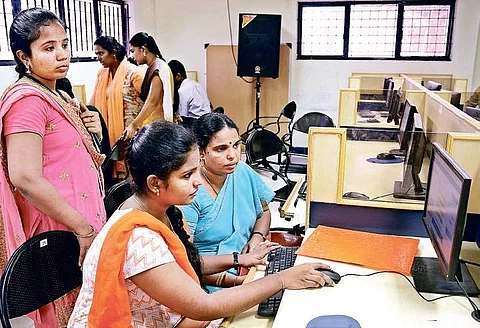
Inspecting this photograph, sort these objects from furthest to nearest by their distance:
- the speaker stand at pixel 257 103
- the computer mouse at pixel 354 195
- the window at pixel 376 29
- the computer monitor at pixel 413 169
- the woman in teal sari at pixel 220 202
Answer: the speaker stand at pixel 257 103 → the window at pixel 376 29 → the computer monitor at pixel 413 169 → the computer mouse at pixel 354 195 → the woman in teal sari at pixel 220 202

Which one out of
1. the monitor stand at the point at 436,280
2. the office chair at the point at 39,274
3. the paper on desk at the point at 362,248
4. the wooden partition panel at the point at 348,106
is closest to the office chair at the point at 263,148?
the wooden partition panel at the point at 348,106

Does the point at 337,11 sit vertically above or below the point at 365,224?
above

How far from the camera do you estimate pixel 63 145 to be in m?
1.38

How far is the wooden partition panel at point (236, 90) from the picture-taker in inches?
222

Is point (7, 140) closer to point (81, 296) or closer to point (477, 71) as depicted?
point (81, 296)

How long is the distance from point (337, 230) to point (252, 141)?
1817mm

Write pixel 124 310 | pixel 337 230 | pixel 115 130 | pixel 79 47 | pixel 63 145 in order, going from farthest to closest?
pixel 79 47 → pixel 115 130 → pixel 337 230 → pixel 63 145 → pixel 124 310

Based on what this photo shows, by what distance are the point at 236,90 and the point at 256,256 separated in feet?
14.8

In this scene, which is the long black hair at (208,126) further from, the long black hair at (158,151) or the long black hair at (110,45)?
the long black hair at (110,45)

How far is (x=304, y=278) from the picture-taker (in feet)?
4.01

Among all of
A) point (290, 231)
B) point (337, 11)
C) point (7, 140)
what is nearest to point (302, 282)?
point (290, 231)

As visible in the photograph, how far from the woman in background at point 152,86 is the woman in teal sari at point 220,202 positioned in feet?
4.28

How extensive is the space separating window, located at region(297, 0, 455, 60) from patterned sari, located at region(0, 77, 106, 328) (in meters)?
4.52

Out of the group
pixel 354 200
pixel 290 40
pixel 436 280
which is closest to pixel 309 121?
pixel 290 40
